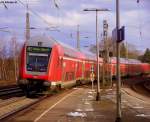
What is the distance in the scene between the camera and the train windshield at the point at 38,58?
3434 cm

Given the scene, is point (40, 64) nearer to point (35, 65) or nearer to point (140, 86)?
point (35, 65)

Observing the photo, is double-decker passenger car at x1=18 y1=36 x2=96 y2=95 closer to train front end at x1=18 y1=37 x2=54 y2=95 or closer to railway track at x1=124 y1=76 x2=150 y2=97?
train front end at x1=18 y1=37 x2=54 y2=95

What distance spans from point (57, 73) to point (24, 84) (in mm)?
2981

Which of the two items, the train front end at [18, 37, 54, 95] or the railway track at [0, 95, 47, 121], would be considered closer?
the railway track at [0, 95, 47, 121]

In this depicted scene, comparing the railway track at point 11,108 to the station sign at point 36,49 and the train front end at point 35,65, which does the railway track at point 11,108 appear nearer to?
the train front end at point 35,65

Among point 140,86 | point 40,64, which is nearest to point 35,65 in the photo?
point 40,64

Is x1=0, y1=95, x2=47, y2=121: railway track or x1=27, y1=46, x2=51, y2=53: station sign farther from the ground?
x1=27, y1=46, x2=51, y2=53: station sign

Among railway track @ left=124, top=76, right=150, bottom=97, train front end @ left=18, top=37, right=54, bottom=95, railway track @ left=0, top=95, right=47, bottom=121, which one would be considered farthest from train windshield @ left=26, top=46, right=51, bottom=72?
railway track @ left=124, top=76, right=150, bottom=97

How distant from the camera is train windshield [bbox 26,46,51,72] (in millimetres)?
34344

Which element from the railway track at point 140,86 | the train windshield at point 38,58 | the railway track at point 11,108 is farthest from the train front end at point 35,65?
the railway track at point 140,86

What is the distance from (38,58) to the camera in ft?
113

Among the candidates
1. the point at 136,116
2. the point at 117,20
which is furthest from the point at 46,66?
the point at 117,20

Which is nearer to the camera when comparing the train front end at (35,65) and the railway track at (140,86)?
the train front end at (35,65)

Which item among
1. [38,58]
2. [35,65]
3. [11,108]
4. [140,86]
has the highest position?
[38,58]
